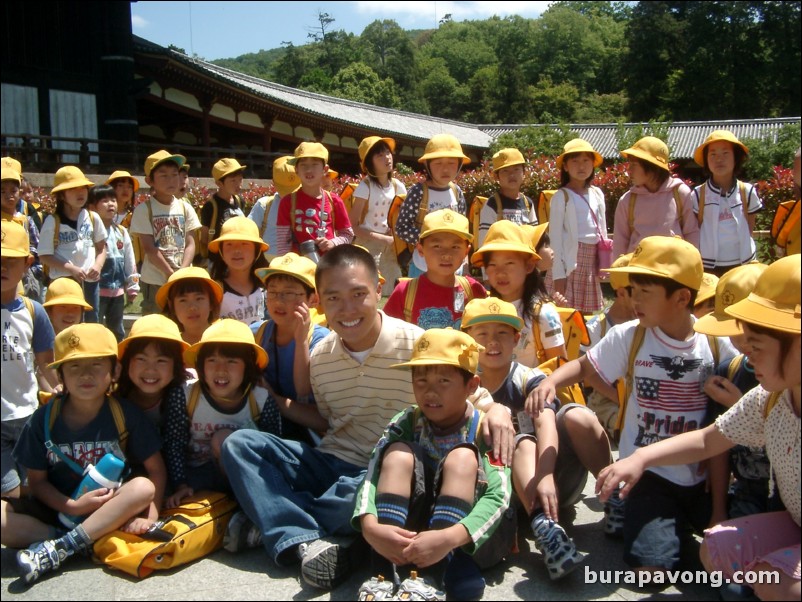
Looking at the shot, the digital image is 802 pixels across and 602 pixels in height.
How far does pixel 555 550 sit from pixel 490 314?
980mm

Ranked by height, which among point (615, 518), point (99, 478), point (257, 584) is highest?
point (99, 478)

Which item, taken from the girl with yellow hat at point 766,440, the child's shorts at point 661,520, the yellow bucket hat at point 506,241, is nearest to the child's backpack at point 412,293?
the yellow bucket hat at point 506,241

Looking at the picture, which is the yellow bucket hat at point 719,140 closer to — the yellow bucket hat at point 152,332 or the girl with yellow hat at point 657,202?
the girl with yellow hat at point 657,202

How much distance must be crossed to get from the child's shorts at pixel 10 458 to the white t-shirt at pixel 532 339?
2194mm

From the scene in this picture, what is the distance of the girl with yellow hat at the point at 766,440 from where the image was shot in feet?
7.15

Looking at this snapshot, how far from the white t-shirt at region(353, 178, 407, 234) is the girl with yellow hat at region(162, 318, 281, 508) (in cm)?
274

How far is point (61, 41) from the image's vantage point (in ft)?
A: 41.6

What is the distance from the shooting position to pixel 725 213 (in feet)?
16.1

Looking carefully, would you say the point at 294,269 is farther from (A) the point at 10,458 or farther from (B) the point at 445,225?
(A) the point at 10,458

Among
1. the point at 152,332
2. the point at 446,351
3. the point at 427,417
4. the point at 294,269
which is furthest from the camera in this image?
the point at 294,269

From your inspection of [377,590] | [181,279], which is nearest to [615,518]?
[377,590]

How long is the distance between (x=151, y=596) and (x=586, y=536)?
1.65 meters

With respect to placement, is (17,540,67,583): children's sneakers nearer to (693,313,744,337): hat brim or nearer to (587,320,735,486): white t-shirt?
(587,320,735,486): white t-shirt

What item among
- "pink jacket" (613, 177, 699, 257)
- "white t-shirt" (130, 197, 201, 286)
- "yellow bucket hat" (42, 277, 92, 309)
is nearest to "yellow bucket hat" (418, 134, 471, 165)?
"pink jacket" (613, 177, 699, 257)
